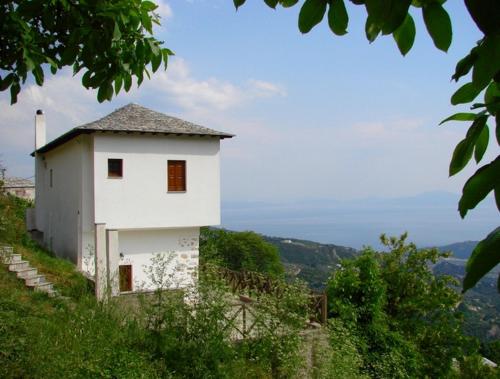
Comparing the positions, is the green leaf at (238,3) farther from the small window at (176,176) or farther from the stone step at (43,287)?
the small window at (176,176)

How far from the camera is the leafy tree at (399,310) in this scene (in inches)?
544

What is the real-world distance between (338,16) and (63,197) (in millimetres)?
18387

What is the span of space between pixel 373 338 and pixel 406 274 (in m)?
2.94

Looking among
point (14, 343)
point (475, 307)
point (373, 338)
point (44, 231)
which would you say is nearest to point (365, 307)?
point (373, 338)

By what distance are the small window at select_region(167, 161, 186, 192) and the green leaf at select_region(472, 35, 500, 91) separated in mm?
16435

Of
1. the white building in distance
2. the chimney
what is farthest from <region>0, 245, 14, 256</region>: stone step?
the white building in distance

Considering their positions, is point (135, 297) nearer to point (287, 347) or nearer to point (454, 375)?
point (287, 347)

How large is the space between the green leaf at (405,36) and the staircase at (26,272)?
12213 mm

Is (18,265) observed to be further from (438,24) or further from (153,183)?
(438,24)

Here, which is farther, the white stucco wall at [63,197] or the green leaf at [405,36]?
the white stucco wall at [63,197]

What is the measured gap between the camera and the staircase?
1241 cm

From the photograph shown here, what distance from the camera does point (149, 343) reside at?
9.32 metres

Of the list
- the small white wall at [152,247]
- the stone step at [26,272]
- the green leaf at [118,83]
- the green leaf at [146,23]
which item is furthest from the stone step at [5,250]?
the green leaf at [146,23]

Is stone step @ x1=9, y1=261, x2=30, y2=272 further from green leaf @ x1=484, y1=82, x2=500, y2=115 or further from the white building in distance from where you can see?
the white building in distance
